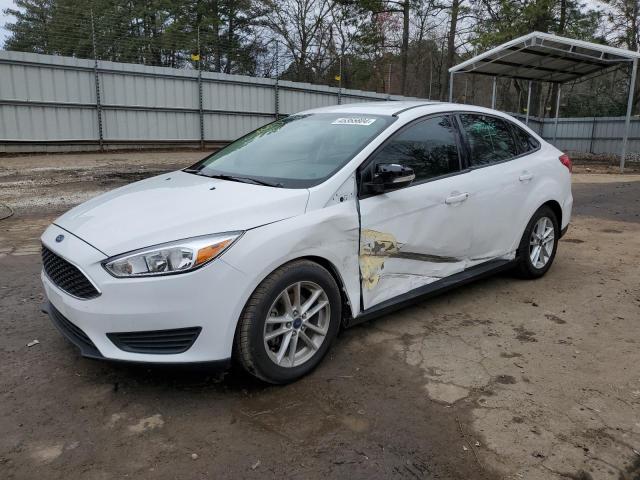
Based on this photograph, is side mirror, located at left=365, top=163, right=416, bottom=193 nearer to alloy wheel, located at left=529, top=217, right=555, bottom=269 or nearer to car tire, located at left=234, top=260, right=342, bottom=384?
car tire, located at left=234, top=260, right=342, bottom=384

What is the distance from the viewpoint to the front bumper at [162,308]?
2.60 metres

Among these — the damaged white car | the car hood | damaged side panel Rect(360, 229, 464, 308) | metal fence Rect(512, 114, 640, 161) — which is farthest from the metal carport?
the car hood

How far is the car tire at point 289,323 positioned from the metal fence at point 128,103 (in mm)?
13966

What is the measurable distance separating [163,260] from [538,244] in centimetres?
365

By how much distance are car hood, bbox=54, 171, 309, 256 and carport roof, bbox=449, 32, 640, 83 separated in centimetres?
1259

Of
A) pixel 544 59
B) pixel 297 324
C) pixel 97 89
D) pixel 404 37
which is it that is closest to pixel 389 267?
pixel 297 324

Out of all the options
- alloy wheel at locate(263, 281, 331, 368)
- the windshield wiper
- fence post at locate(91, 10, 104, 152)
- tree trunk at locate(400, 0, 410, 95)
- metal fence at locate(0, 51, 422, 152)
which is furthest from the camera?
tree trunk at locate(400, 0, 410, 95)

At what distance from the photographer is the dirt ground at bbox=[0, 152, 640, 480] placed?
2404 millimetres

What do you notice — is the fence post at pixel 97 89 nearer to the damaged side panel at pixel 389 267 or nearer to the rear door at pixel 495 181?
the rear door at pixel 495 181

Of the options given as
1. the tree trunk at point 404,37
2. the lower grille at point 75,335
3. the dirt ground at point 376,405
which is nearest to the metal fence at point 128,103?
the tree trunk at point 404,37

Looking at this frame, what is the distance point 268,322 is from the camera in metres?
2.88

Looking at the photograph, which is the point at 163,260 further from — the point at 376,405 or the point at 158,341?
the point at 376,405

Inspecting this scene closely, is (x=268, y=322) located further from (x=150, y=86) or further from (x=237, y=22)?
(x=237, y=22)

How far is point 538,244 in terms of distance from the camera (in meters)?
4.97
